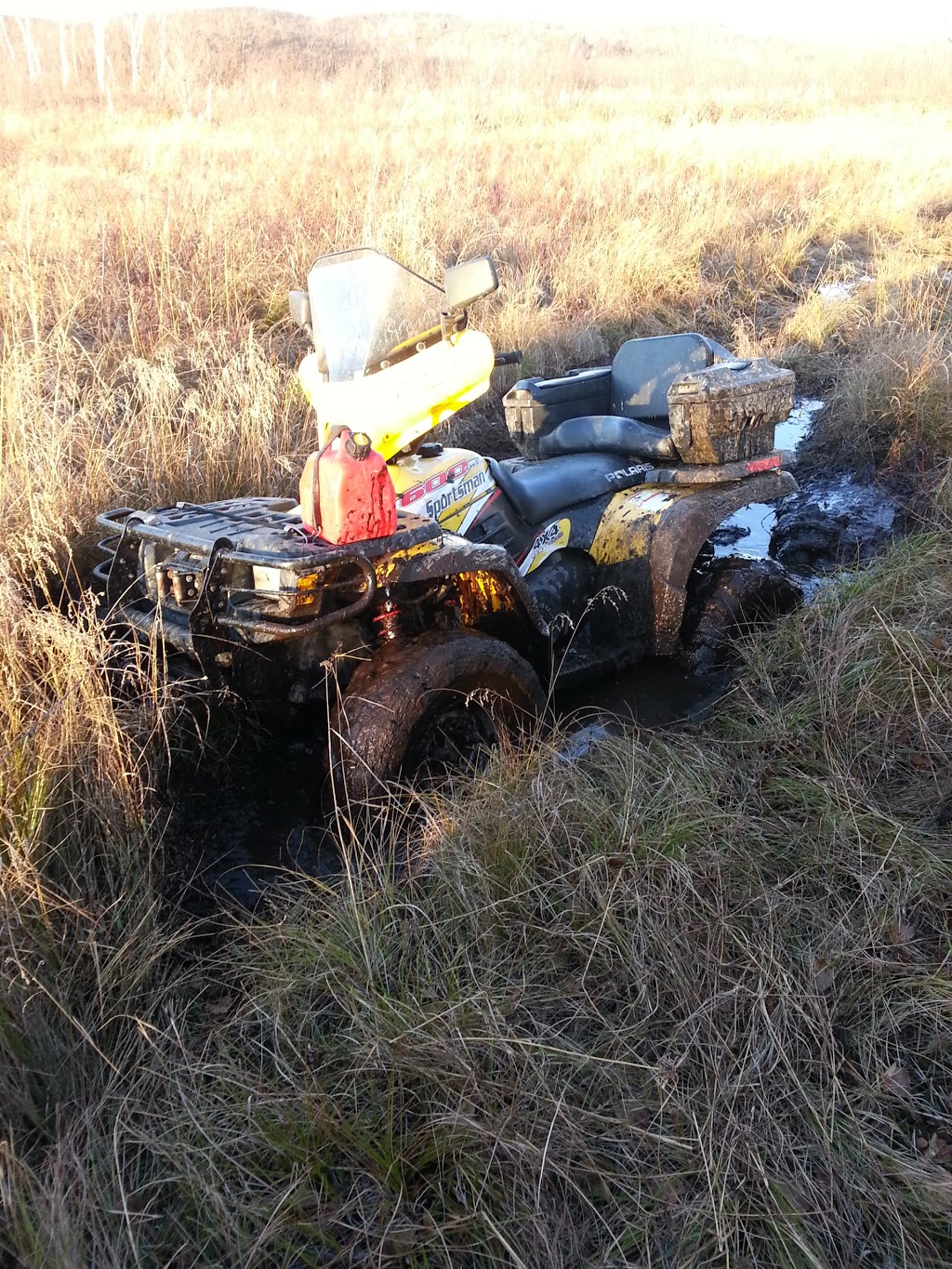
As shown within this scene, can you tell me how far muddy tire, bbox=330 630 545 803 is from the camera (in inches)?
109

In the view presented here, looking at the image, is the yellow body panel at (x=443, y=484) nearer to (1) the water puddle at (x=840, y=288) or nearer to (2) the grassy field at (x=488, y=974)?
(2) the grassy field at (x=488, y=974)

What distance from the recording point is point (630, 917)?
7.62 feet

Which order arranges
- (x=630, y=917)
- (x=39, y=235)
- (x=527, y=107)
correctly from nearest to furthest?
(x=630, y=917)
(x=39, y=235)
(x=527, y=107)

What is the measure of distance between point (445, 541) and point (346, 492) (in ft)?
1.66

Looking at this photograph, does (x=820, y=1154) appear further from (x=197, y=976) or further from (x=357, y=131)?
(x=357, y=131)

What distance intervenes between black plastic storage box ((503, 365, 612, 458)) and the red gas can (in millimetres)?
1989

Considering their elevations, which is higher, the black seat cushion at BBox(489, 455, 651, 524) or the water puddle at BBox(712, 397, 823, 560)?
the black seat cushion at BBox(489, 455, 651, 524)

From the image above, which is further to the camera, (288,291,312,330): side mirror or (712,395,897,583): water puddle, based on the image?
(712,395,897,583): water puddle

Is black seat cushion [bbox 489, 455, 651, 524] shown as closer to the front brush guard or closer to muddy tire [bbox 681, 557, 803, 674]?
muddy tire [bbox 681, 557, 803, 674]


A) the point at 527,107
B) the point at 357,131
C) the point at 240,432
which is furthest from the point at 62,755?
the point at 527,107

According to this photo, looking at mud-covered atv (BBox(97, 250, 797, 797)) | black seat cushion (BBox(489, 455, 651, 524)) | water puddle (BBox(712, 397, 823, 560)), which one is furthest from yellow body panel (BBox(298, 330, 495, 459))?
water puddle (BBox(712, 397, 823, 560))

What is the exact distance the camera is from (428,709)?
286 cm

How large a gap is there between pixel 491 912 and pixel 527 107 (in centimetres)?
1473

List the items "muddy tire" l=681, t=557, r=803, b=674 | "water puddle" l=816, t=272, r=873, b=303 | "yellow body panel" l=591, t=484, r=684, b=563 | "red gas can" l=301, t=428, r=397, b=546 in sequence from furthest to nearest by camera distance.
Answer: "water puddle" l=816, t=272, r=873, b=303 → "muddy tire" l=681, t=557, r=803, b=674 → "yellow body panel" l=591, t=484, r=684, b=563 → "red gas can" l=301, t=428, r=397, b=546
